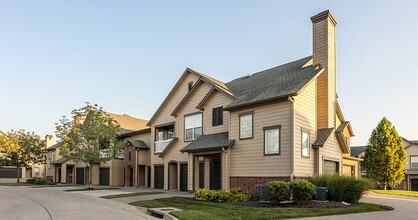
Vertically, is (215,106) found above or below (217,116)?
above

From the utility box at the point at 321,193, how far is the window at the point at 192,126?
10555mm

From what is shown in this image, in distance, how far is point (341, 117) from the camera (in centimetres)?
2783

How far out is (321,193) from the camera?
18.4 meters

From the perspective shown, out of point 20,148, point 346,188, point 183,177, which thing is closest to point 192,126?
point 183,177

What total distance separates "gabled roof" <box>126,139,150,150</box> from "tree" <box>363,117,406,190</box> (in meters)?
24.0

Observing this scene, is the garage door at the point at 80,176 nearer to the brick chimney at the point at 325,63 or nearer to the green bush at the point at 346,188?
the brick chimney at the point at 325,63

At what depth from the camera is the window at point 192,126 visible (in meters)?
27.2

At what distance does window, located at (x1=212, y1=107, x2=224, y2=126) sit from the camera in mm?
25141

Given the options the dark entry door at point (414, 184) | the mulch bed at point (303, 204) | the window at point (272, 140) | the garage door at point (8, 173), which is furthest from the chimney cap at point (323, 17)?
the garage door at point (8, 173)

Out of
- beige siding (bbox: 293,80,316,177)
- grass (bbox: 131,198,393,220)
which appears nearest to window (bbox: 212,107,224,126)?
beige siding (bbox: 293,80,316,177)

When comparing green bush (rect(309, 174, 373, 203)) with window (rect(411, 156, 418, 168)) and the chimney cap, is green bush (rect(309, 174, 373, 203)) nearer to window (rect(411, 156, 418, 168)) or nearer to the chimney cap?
the chimney cap

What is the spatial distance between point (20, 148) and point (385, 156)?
43.7 meters

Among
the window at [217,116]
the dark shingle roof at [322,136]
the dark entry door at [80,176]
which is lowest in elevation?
the dark entry door at [80,176]

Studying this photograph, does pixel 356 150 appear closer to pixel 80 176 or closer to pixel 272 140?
pixel 80 176
